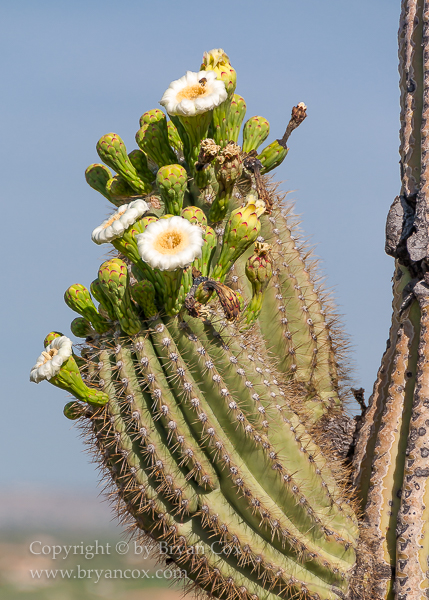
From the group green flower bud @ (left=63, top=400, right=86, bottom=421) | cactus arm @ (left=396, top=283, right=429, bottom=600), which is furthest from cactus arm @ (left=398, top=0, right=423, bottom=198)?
green flower bud @ (left=63, top=400, right=86, bottom=421)

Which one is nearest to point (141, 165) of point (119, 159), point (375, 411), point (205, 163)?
point (119, 159)

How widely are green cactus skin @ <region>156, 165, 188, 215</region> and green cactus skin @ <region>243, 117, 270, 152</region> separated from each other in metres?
0.58

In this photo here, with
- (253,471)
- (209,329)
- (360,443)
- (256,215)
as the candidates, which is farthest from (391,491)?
(256,215)

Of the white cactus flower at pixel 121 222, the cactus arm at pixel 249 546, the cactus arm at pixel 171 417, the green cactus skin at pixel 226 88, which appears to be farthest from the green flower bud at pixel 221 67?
the cactus arm at pixel 249 546

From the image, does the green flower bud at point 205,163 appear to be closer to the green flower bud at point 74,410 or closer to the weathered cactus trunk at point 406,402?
the weathered cactus trunk at point 406,402

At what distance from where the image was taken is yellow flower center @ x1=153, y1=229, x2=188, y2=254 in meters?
2.44

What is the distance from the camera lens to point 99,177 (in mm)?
3182

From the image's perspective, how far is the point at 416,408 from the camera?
2.87 metres

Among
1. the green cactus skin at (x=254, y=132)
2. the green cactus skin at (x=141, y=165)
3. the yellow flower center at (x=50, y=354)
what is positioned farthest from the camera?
the green cactus skin at (x=254, y=132)

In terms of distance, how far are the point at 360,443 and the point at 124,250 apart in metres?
1.48

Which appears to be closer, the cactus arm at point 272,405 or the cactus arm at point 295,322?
the cactus arm at point 272,405

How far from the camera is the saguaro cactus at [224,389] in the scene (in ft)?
8.50

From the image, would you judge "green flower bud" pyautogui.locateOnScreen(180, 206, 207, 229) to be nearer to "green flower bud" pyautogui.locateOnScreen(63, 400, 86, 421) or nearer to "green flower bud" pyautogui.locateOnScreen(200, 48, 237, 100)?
"green flower bud" pyautogui.locateOnScreen(200, 48, 237, 100)

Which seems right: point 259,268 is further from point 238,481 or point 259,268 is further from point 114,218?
point 238,481
